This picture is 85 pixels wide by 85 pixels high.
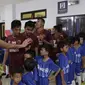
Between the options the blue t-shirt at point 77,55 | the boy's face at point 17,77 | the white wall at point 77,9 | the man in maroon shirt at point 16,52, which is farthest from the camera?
the white wall at point 77,9

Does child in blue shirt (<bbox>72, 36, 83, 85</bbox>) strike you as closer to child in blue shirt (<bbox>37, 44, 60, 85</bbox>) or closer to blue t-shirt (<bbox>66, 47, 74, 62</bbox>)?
blue t-shirt (<bbox>66, 47, 74, 62</bbox>)

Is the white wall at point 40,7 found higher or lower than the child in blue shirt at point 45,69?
higher

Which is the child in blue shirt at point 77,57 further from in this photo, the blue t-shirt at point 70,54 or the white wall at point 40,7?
the white wall at point 40,7

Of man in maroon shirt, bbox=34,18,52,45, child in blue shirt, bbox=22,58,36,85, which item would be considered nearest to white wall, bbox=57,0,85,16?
man in maroon shirt, bbox=34,18,52,45

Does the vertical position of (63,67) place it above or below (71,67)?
above

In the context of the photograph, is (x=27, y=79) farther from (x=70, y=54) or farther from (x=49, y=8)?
(x=49, y=8)

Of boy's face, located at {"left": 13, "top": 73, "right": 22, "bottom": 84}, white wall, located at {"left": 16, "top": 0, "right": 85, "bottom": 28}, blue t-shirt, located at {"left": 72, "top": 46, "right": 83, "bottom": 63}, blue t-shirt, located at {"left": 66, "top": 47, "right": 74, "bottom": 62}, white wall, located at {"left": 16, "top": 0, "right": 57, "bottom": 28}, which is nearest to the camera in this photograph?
boy's face, located at {"left": 13, "top": 73, "right": 22, "bottom": 84}

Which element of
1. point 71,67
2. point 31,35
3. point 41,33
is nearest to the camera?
point 31,35

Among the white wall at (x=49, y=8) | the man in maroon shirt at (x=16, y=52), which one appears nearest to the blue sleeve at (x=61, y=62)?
the man in maroon shirt at (x=16, y=52)

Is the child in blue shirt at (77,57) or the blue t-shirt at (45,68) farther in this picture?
the child in blue shirt at (77,57)

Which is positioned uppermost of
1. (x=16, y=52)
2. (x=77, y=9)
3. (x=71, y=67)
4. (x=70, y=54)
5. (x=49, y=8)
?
(x=49, y=8)

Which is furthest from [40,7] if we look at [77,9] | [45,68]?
[45,68]

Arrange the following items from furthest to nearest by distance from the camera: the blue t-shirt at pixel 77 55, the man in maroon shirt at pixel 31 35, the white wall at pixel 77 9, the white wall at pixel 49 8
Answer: the white wall at pixel 49 8 → the white wall at pixel 77 9 → the blue t-shirt at pixel 77 55 → the man in maroon shirt at pixel 31 35

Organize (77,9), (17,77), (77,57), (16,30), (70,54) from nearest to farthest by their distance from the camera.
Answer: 1. (17,77)
2. (16,30)
3. (70,54)
4. (77,57)
5. (77,9)
